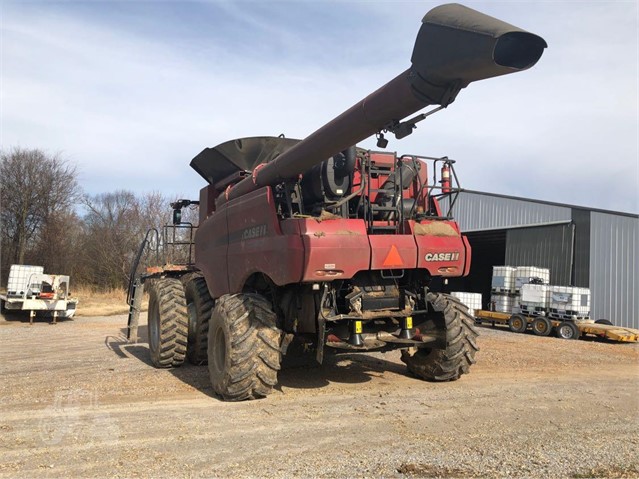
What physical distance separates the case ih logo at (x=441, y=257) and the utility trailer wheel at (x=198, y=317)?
3803 millimetres

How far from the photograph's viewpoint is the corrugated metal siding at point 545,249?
20.3 meters

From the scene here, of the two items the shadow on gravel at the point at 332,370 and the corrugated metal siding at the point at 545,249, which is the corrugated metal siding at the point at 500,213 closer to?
the corrugated metal siding at the point at 545,249

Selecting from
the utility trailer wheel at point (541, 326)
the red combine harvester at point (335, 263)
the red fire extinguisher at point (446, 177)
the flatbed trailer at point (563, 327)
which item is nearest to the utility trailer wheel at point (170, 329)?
the red combine harvester at point (335, 263)

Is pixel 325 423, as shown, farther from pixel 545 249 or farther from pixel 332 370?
pixel 545 249

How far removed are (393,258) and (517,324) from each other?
1357 centimetres

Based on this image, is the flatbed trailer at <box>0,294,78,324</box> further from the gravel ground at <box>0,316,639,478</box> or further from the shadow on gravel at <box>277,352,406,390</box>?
the shadow on gravel at <box>277,352,406,390</box>

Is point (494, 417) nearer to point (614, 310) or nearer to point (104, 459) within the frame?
point (104, 459)

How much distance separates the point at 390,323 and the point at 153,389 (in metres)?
3.34

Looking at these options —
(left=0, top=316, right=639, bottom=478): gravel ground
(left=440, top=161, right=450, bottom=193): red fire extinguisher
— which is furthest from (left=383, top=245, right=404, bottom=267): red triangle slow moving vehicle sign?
(left=0, top=316, right=639, bottom=478): gravel ground

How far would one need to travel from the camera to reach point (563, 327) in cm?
1698

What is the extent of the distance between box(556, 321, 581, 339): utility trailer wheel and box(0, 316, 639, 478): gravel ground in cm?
748

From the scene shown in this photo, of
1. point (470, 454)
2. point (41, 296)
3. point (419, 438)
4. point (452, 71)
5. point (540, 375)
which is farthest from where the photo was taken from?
point (41, 296)

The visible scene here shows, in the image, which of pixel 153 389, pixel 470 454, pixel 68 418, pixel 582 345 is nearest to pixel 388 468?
pixel 470 454

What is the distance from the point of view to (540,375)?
865cm
